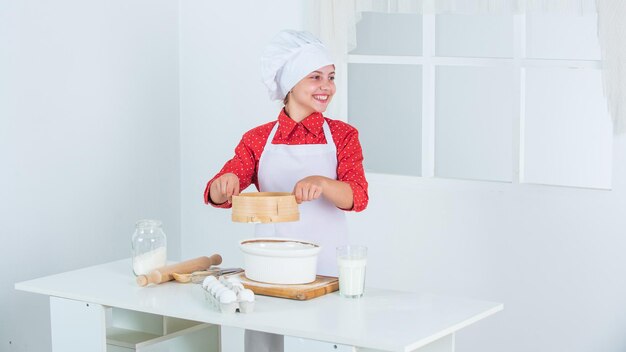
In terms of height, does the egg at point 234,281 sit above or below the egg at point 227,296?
above

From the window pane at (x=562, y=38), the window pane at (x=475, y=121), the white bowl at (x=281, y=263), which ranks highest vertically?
the window pane at (x=562, y=38)

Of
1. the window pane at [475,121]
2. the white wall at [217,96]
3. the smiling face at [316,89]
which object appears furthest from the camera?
the window pane at [475,121]

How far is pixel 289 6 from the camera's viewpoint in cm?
475

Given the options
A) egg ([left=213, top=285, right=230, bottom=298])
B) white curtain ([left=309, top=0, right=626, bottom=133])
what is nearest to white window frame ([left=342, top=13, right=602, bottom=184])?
white curtain ([left=309, top=0, right=626, bottom=133])

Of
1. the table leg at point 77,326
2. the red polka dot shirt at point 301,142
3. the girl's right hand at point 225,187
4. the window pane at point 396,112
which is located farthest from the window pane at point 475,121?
the table leg at point 77,326

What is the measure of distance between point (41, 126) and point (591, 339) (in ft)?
8.11

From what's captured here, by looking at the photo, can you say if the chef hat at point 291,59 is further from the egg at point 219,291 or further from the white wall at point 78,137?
the white wall at point 78,137

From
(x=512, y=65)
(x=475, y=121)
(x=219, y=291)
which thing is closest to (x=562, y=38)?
(x=475, y=121)

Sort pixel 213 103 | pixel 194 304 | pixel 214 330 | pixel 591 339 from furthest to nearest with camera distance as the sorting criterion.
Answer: pixel 213 103 < pixel 591 339 < pixel 214 330 < pixel 194 304

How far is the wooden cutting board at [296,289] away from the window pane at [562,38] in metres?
4.02

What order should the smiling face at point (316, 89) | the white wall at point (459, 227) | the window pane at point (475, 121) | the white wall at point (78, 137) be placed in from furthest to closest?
the window pane at point (475, 121), the white wall at point (78, 137), the white wall at point (459, 227), the smiling face at point (316, 89)

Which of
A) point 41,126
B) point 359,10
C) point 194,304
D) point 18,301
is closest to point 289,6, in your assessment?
point 359,10

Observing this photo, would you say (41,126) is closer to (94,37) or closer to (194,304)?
(94,37)

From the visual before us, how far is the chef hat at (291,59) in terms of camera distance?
3240mm
